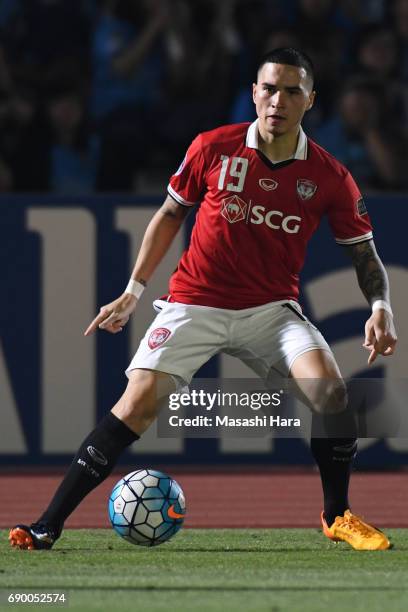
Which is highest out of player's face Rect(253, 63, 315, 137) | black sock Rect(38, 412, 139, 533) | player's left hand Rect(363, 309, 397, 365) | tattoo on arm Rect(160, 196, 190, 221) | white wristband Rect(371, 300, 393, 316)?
player's face Rect(253, 63, 315, 137)

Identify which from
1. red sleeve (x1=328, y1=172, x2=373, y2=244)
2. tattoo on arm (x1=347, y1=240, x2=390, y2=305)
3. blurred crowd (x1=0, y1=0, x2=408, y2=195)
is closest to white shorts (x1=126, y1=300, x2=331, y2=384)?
tattoo on arm (x1=347, y1=240, x2=390, y2=305)

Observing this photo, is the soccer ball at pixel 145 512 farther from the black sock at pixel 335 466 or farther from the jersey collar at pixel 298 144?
the jersey collar at pixel 298 144

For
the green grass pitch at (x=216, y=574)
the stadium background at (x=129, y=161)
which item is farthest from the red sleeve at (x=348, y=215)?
the stadium background at (x=129, y=161)

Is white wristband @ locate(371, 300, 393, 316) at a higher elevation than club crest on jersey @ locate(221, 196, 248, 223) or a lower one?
lower

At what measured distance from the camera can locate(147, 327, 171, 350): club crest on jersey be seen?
666cm

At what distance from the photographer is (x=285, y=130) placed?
676cm

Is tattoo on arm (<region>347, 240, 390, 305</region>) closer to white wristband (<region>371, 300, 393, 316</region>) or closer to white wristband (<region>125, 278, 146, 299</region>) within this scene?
white wristband (<region>371, 300, 393, 316</region>)

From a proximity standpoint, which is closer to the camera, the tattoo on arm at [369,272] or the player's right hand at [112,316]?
the player's right hand at [112,316]

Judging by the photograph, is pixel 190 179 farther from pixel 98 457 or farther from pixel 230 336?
pixel 98 457

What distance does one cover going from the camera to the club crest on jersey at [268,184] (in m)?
6.77

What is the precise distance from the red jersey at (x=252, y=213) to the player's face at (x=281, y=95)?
161 millimetres

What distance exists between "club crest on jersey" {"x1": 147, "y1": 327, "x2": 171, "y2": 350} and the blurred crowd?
16.8 feet

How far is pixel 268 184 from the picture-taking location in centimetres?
679

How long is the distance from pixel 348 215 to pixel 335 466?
1171mm
